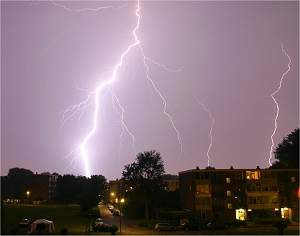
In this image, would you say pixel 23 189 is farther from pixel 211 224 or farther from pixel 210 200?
pixel 211 224

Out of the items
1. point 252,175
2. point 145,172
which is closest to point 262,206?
point 252,175

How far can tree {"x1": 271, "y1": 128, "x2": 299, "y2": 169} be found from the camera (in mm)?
92838

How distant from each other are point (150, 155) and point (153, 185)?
4.87 metres

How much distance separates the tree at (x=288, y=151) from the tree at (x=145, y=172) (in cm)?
2815

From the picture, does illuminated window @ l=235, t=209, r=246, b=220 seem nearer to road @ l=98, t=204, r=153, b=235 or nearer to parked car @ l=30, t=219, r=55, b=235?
road @ l=98, t=204, r=153, b=235

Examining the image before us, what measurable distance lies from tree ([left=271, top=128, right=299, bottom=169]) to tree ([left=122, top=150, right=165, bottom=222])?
2815 centimetres

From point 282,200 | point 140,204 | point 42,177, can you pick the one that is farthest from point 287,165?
point 42,177

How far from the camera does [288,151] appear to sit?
9719 cm

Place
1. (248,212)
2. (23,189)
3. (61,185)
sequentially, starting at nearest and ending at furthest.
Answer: (248,212) → (61,185) → (23,189)

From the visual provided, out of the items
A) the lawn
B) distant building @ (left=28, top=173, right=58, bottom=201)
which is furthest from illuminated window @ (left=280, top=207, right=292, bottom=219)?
distant building @ (left=28, top=173, right=58, bottom=201)

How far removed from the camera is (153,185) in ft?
250

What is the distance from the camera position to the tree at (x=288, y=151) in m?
92.8

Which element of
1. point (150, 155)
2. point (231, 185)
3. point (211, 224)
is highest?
point (150, 155)

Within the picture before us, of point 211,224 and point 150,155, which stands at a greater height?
point 150,155
